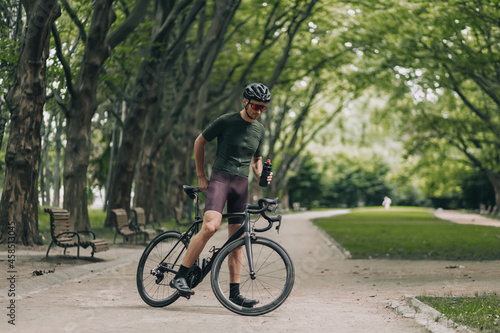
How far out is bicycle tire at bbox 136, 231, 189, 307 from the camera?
7.24 meters

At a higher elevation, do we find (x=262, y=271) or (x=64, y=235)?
(x=64, y=235)

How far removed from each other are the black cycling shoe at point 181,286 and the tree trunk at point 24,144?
787cm

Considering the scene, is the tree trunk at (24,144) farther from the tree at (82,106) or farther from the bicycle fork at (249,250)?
the bicycle fork at (249,250)

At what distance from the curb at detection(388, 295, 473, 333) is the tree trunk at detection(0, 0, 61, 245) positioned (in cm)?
843

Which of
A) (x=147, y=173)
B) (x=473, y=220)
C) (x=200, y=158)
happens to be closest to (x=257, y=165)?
(x=200, y=158)

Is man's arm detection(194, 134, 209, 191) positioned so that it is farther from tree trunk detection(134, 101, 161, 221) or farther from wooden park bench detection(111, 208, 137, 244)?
tree trunk detection(134, 101, 161, 221)

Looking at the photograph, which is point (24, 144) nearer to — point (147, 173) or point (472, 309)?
point (472, 309)

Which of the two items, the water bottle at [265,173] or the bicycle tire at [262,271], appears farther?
the water bottle at [265,173]

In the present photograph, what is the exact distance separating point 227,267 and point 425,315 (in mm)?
1851

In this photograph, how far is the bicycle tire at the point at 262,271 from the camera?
6.55 m

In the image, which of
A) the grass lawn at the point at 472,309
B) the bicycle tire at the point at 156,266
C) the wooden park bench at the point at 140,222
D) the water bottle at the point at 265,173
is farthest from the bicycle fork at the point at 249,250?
the wooden park bench at the point at 140,222

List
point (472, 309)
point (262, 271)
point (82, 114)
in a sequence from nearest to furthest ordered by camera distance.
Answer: point (262, 271) → point (472, 309) → point (82, 114)

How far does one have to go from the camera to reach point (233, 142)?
22.6 ft

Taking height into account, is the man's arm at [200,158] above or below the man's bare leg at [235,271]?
above
